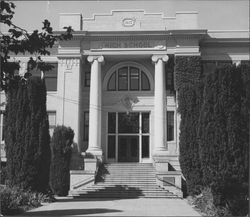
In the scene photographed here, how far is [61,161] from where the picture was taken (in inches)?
1093

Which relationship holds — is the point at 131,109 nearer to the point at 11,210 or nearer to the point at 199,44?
the point at 199,44

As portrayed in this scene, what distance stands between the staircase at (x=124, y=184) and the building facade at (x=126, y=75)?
2.60 metres

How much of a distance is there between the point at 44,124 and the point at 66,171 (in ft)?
25.3

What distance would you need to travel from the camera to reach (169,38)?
3422 centimetres

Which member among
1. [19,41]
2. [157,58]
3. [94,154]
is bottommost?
[94,154]

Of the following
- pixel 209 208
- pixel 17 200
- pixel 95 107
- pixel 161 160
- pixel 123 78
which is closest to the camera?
pixel 209 208

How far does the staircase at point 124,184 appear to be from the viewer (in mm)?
25969

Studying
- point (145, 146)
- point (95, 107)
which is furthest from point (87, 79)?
point (145, 146)

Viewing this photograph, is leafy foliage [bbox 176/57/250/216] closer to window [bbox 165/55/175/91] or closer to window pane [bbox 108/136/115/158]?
window [bbox 165/55/175/91]

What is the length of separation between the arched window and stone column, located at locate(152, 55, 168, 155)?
6.66ft

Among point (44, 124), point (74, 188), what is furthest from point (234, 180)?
point (74, 188)

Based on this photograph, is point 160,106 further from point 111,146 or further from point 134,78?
point 111,146

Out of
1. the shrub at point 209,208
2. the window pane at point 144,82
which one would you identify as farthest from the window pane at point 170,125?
the shrub at point 209,208

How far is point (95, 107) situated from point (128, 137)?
4.06 m
